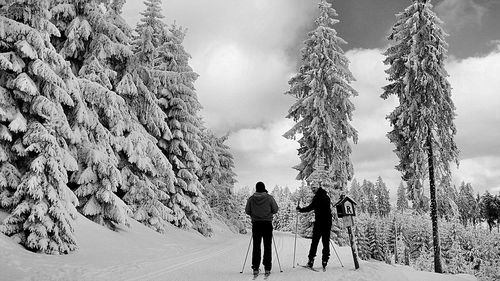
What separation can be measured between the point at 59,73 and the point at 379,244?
8668 cm

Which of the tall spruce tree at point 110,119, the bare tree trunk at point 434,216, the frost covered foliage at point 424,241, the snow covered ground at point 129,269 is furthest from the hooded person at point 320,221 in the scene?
the frost covered foliage at point 424,241

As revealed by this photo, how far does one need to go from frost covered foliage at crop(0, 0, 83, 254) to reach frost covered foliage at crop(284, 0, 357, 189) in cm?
1580

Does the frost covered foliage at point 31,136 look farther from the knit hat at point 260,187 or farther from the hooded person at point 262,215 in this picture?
the knit hat at point 260,187

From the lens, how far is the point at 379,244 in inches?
3351

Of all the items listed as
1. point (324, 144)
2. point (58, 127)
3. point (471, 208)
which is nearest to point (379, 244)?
point (471, 208)

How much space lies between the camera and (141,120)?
20281mm

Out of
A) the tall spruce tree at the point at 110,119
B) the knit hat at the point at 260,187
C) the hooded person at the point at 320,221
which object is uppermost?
the tall spruce tree at the point at 110,119

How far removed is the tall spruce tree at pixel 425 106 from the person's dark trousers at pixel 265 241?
44.1 feet

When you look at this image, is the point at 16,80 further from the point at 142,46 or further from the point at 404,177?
the point at 404,177

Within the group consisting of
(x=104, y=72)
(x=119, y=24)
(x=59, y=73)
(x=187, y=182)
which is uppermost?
(x=119, y=24)

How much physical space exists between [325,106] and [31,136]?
707 inches

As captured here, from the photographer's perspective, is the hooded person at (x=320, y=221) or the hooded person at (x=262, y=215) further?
the hooded person at (x=320, y=221)

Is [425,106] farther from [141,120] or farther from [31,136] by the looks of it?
[31,136]

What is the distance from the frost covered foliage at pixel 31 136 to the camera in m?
9.48
